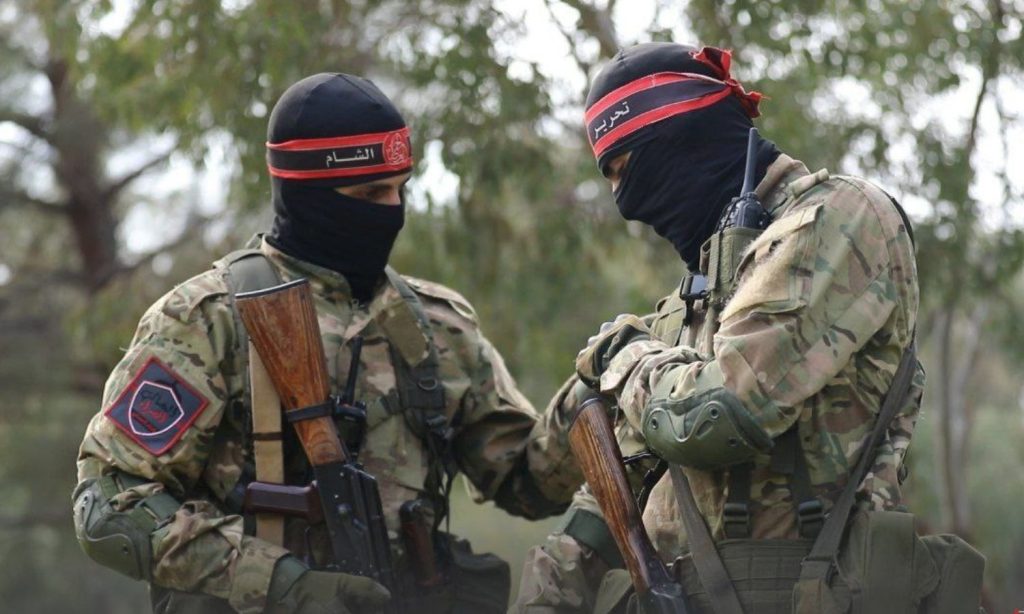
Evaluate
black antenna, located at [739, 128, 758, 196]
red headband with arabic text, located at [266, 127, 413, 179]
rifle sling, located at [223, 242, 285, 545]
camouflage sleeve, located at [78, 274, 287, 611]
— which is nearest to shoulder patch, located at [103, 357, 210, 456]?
camouflage sleeve, located at [78, 274, 287, 611]

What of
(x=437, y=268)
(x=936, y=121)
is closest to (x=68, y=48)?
(x=437, y=268)

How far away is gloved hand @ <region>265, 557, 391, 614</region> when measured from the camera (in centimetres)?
420

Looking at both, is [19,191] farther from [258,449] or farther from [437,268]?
[258,449]

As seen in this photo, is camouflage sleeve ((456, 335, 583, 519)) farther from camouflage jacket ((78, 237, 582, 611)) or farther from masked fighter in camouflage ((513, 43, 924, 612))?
masked fighter in camouflage ((513, 43, 924, 612))

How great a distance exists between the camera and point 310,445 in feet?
14.4

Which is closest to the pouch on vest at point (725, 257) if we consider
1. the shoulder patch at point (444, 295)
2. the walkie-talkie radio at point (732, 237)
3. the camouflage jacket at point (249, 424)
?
the walkie-talkie radio at point (732, 237)

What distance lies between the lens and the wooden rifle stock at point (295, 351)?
14.2 ft

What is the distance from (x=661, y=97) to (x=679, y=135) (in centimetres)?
12

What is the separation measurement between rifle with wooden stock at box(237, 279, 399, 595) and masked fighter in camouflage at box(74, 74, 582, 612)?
94mm

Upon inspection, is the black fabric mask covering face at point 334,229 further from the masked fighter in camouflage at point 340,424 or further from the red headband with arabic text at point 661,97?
the red headband with arabic text at point 661,97

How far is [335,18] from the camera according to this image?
10156mm

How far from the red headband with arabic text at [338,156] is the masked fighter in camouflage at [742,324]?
742mm

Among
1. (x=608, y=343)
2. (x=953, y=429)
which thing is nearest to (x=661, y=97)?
(x=608, y=343)

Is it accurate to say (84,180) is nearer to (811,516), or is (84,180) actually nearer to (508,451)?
(508,451)
